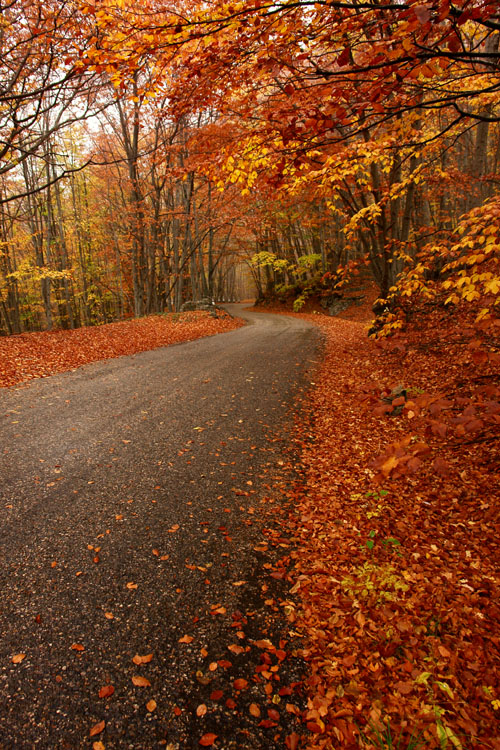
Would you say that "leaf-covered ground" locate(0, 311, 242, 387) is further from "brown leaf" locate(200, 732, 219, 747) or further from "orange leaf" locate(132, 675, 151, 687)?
"brown leaf" locate(200, 732, 219, 747)

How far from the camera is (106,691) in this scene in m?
1.96

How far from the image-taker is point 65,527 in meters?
3.14

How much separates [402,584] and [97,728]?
2.21 metres

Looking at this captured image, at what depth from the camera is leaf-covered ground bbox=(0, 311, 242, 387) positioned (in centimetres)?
814

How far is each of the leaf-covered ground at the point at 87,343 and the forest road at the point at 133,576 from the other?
8.51 feet

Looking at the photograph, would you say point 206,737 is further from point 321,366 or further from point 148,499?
point 321,366

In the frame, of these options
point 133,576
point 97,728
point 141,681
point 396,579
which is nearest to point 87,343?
point 133,576

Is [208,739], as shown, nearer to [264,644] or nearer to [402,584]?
[264,644]

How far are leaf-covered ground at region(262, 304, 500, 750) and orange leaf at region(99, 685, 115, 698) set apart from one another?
1.12m

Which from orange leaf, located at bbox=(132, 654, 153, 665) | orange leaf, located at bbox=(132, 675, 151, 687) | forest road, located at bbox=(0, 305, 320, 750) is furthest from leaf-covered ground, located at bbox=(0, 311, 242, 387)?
orange leaf, located at bbox=(132, 675, 151, 687)

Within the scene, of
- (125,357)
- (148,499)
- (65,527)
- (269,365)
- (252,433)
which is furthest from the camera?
(125,357)

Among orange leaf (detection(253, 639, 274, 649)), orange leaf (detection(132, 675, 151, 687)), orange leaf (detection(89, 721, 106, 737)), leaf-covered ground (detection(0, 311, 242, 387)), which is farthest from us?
leaf-covered ground (detection(0, 311, 242, 387))

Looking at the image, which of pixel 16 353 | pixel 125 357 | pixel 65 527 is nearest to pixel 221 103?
pixel 65 527

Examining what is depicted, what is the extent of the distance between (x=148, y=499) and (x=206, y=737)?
2.08m
